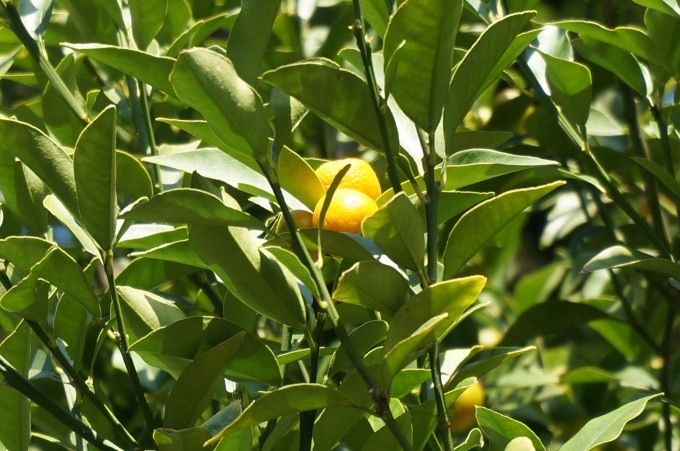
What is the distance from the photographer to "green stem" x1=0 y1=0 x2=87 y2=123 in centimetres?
94

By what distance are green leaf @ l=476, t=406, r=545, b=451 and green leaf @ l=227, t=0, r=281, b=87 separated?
0.32 m

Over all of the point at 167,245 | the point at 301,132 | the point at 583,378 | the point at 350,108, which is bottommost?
the point at 583,378

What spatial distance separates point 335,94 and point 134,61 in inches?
6.1

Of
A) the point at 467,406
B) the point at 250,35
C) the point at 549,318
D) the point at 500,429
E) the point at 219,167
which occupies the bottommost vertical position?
the point at 467,406

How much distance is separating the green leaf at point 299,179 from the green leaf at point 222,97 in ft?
0.33

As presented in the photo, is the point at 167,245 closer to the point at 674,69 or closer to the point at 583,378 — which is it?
the point at 674,69

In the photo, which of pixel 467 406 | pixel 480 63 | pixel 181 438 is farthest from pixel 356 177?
pixel 467 406

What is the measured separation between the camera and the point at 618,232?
1.43 metres

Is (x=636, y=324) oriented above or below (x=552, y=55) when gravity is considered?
below

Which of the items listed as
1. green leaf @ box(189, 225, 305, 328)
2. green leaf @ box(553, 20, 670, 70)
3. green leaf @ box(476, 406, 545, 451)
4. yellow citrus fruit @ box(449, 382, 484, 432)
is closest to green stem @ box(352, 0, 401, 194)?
green leaf @ box(189, 225, 305, 328)

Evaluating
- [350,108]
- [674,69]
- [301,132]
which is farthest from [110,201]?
[301,132]

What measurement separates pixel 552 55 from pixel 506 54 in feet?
0.89

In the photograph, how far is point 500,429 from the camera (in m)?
0.81

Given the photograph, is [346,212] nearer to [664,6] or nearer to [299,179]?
[299,179]
